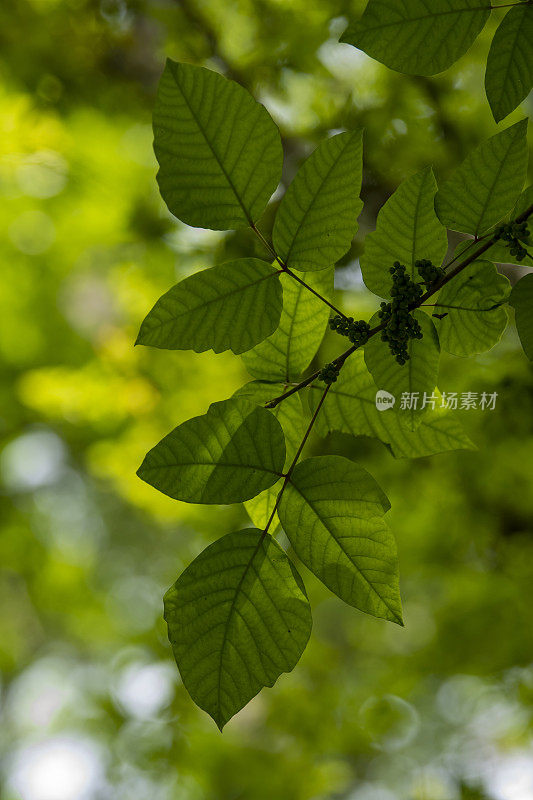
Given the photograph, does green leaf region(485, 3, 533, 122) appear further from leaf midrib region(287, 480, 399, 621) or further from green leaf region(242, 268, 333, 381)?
leaf midrib region(287, 480, 399, 621)

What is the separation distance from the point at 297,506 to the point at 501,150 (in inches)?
13.2

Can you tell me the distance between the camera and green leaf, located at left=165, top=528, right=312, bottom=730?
497 millimetres

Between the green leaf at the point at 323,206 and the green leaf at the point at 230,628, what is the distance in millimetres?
260

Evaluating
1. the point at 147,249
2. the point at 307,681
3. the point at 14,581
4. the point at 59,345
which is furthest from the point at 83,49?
the point at 14,581

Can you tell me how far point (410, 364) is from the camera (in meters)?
0.53

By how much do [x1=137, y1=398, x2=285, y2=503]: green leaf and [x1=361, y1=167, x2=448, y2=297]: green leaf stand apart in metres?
0.17

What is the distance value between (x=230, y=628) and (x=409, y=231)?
37 cm

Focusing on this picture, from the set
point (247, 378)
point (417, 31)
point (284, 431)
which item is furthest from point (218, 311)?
point (247, 378)

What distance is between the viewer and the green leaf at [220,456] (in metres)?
0.50

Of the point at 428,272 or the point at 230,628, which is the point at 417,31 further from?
the point at 230,628

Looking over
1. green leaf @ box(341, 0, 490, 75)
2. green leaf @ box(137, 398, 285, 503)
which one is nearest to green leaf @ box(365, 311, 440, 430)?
green leaf @ box(137, 398, 285, 503)

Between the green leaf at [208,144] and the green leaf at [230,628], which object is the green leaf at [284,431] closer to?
the green leaf at [230,628]

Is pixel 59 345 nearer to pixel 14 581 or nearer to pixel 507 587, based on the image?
pixel 14 581

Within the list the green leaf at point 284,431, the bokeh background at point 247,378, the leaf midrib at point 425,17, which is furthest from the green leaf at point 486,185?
the bokeh background at point 247,378
